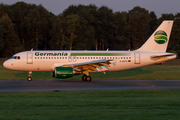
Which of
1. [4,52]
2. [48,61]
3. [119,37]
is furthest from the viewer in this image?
[119,37]

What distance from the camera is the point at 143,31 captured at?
105 meters

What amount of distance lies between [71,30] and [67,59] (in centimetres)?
5791

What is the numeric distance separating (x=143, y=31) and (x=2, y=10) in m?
52.2

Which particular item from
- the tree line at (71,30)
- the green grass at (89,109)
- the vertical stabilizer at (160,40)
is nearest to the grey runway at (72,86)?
the green grass at (89,109)

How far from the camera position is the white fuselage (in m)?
27.0

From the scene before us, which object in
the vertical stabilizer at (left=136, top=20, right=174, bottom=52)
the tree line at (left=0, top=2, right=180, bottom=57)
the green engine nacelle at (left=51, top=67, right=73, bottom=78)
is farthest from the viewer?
the tree line at (left=0, top=2, right=180, bottom=57)

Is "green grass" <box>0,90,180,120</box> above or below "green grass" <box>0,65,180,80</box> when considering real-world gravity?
below

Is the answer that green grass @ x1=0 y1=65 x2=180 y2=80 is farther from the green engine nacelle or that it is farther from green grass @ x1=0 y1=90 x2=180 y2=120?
green grass @ x1=0 y1=90 x2=180 y2=120

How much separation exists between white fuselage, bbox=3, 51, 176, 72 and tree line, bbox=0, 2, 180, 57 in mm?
48877

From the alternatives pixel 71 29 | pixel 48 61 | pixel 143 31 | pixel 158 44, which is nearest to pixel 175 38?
pixel 143 31

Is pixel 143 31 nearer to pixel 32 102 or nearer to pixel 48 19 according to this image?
pixel 48 19

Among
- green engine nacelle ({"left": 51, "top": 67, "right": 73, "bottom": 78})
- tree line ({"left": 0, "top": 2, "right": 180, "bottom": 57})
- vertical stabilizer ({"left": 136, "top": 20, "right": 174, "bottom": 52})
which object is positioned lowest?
green engine nacelle ({"left": 51, "top": 67, "right": 73, "bottom": 78})

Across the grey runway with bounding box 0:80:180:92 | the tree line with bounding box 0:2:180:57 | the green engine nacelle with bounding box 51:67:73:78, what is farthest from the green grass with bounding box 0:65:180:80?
the tree line with bounding box 0:2:180:57

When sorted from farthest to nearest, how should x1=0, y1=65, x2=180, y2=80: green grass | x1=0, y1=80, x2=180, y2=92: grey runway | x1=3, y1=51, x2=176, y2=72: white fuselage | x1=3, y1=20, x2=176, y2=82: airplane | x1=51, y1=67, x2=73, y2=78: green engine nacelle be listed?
x1=0, y1=65, x2=180, y2=80: green grass, x1=3, y1=51, x2=176, y2=72: white fuselage, x1=3, y1=20, x2=176, y2=82: airplane, x1=51, y1=67, x2=73, y2=78: green engine nacelle, x1=0, y1=80, x2=180, y2=92: grey runway
